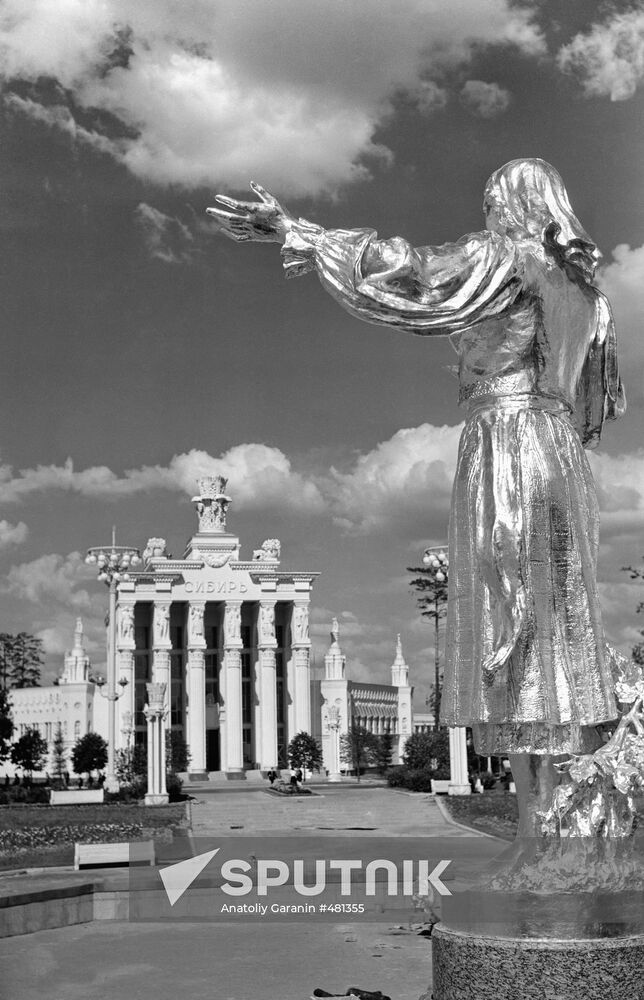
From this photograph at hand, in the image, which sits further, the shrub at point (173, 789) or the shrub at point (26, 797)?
the shrub at point (173, 789)

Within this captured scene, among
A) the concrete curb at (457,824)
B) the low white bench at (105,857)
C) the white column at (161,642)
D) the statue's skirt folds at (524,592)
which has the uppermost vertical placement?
the white column at (161,642)

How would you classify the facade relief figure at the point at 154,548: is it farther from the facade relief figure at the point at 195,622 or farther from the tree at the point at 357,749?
the tree at the point at 357,749

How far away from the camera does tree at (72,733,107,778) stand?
5122 centimetres

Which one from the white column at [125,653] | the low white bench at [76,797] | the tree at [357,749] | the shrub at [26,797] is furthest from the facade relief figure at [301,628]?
the low white bench at [76,797]

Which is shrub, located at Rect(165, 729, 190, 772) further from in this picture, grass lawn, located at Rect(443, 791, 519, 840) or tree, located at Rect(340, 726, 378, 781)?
grass lawn, located at Rect(443, 791, 519, 840)

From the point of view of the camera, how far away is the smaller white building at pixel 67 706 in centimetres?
6475

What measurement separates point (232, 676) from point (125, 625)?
7059 millimetres

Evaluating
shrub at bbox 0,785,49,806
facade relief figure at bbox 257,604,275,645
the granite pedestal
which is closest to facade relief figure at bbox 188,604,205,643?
facade relief figure at bbox 257,604,275,645

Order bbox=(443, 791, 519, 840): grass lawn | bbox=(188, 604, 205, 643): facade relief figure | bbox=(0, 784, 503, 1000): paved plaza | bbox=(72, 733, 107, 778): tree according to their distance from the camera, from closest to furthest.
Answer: bbox=(0, 784, 503, 1000): paved plaza → bbox=(443, 791, 519, 840): grass lawn → bbox=(72, 733, 107, 778): tree → bbox=(188, 604, 205, 643): facade relief figure

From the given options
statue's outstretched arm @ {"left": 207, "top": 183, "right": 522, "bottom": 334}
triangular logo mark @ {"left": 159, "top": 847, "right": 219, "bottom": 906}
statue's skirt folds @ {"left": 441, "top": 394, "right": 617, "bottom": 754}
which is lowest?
triangular logo mark @ {"left": 159, "top": 847, "right": 219, "bottom": 906}

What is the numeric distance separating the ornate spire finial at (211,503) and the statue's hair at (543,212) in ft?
207

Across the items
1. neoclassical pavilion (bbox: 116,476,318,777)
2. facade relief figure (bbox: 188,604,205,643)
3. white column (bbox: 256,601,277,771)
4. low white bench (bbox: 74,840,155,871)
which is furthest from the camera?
white column (bbox: 256,601,277,771)

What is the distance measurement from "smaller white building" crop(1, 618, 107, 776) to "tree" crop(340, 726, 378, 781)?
44.6ft

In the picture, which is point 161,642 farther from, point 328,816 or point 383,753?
point 328,816
